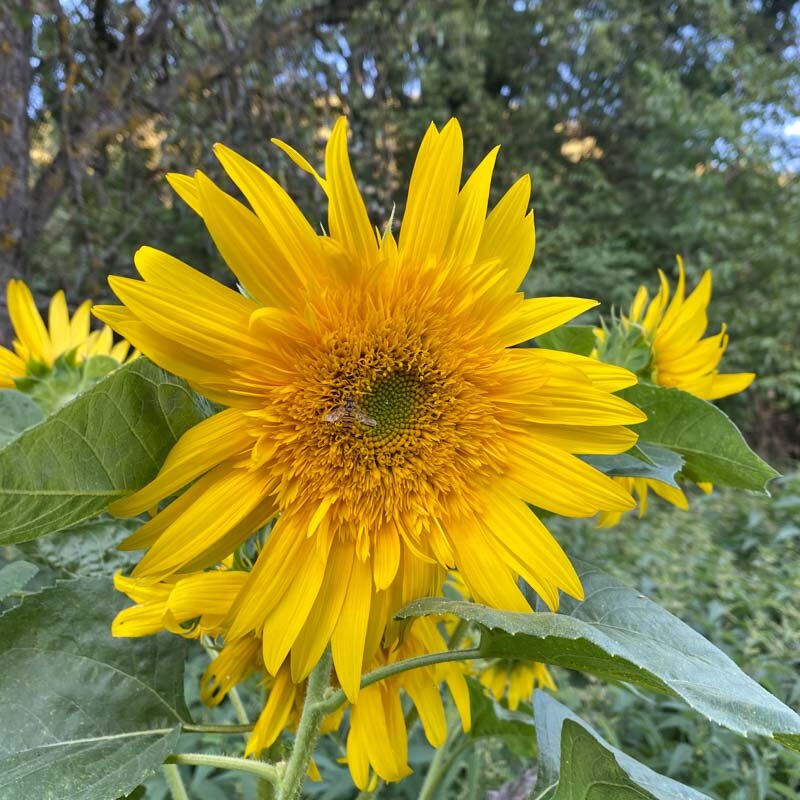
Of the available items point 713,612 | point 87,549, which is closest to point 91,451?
point 87,549

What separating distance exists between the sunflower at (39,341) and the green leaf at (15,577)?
259mm

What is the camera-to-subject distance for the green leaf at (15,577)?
53 centimetres

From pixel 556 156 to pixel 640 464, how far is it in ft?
16.7

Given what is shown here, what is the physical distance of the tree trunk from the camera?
5.84 ft

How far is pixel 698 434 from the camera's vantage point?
0.55 m

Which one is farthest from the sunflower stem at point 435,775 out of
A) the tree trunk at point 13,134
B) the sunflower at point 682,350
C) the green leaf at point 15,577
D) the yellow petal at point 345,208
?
the tree trunk at point 13,134

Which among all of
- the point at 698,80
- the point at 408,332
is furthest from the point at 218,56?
the point at 698,80

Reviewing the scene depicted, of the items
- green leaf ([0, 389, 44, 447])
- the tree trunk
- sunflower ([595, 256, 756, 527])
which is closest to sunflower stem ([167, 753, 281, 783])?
green leaf ([0, 389, 44, 447])

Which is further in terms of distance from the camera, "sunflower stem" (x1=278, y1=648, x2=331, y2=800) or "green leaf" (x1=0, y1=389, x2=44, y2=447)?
"green leaf" (x1=0, y1=389, x2=44, y2=447)

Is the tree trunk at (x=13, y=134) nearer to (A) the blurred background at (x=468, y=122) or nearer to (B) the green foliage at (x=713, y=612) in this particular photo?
(A) the blurred background at (x=468, y=122)

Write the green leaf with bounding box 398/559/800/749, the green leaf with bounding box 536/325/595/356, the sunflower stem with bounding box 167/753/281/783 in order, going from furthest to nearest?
the green leaf with bounding box 536/325/595/356, the sunflower stem with bounding box 167/753/281/783, the green leaf with bounding box 398/559/800/749

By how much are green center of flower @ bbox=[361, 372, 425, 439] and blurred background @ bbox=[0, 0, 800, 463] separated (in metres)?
1.54

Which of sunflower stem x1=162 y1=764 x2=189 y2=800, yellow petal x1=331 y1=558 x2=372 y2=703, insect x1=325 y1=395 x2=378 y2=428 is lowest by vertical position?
sunflower stem x1=162 y1=764 x2=189 y2=800

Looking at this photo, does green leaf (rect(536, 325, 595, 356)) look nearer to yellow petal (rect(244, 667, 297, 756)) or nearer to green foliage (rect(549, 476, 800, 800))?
green foliage (rect(549, 476, 800, 800))
